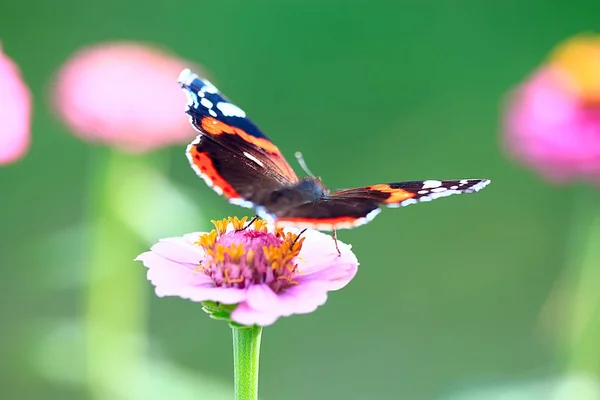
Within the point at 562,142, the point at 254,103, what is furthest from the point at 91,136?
the point at 254,103

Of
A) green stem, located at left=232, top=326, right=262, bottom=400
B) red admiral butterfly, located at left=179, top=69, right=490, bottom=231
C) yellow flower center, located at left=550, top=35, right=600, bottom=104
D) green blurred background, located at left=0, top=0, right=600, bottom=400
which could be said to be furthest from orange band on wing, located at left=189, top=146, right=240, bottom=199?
yellow flower center, located at left=550, top=35, right=600, bottom=104

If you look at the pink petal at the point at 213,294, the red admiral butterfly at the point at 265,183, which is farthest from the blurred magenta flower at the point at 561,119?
the pink petal at the point at 213,294

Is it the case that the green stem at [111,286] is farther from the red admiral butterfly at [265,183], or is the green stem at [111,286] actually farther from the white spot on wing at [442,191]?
the white spot on wing at [442,191]

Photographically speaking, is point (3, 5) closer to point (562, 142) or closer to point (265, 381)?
point (265, 381)

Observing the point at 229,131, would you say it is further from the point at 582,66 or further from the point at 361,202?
the point at 582,66

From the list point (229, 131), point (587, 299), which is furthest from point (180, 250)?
point (587, 299)
